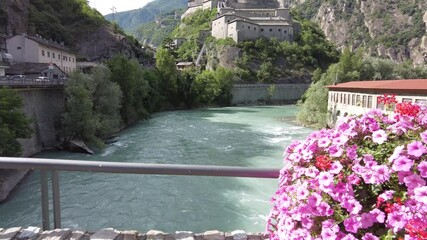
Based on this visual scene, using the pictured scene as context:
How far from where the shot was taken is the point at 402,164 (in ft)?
6.08

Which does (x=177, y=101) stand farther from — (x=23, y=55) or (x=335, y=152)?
(x=335, y=152)

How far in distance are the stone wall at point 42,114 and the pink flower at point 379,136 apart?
21.0 metres

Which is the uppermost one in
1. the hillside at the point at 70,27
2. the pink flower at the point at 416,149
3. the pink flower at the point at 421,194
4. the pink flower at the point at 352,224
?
the hillside at the point at 70,27

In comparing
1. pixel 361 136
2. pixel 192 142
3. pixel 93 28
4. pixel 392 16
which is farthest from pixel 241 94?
pixel 392 16

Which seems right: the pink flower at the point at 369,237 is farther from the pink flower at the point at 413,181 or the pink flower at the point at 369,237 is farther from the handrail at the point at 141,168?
the handrail at the point at 141,168

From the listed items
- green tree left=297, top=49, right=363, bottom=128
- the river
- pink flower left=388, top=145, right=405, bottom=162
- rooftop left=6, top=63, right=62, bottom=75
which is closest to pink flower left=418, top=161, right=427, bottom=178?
pink flower left=388, top=145, right=405, bottom=162

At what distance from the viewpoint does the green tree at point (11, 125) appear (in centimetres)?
1485

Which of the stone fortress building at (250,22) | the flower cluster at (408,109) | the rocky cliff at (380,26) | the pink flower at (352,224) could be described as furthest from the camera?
the rocky cliff at (380,26)

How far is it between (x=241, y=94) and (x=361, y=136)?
68909mm

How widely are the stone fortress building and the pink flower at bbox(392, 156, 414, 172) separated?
3207 inches

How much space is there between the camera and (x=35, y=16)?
5753 cm

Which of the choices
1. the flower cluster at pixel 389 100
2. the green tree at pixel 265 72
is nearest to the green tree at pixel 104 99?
the flower cluster at pixel 389 100

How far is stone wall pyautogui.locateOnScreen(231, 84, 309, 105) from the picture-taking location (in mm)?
70188

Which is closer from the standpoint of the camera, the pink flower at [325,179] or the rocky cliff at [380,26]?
the pink flower at [325,179]
